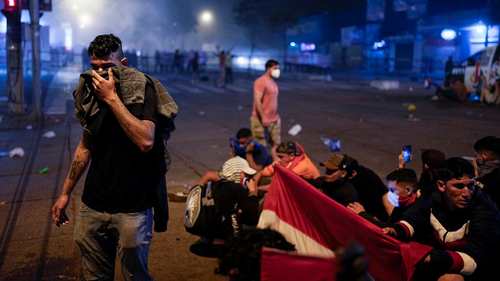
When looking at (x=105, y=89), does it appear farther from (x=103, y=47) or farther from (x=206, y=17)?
(x=206, y=17)

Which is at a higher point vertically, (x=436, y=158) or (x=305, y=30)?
(x=305, y=30)

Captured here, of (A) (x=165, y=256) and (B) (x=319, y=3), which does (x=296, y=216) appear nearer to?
(A) (x=165, y=256)

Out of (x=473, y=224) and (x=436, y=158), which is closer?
(x=473, y=224)

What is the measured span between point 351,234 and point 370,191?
6.32 feet

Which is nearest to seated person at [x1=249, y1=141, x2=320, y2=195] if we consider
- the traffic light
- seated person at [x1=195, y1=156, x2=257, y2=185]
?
seated person at [x1=195, y1=156, x2=257, y2=185]

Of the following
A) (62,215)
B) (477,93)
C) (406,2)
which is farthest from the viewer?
(406,2)

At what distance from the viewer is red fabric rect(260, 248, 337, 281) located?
6.62ft

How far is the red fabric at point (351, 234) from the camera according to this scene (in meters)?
3.01

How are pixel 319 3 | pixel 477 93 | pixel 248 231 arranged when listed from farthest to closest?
1. pixel 319 3
2. pixel 477 93
3. pixel 248 231

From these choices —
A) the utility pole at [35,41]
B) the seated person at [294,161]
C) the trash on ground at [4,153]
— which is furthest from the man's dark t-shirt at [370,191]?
the utility pole at [35,41]

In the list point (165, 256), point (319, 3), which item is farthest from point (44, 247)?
point (319, 3)

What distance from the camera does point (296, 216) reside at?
3184 millimetres

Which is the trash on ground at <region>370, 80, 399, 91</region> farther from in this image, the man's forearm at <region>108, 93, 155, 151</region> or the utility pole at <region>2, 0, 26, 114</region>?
the man's forearm at <region>108, 93, 155, 151</region>

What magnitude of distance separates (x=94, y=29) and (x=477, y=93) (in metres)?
72.8
